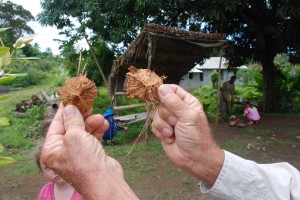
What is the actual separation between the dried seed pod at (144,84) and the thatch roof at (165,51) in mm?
4077

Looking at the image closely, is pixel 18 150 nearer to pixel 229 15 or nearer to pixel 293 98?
pixel 229 15

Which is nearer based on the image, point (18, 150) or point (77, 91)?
point (77, 91)

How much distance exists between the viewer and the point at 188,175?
514 cm

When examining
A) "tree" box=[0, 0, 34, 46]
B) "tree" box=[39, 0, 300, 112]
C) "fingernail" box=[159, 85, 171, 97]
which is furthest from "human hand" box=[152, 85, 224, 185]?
"tree" box=[0, 0, 34, 46]

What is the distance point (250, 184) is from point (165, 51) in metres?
6.67

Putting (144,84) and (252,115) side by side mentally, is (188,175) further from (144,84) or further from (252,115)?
(252,115)

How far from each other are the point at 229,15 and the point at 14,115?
8.88m

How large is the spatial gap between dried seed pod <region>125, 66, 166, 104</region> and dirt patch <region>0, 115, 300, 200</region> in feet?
9.11

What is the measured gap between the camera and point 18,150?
7723 mm

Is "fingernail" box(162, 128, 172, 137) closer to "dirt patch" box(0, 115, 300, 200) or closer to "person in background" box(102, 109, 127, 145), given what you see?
"dirt patch" box(0, 115, 300, 200)

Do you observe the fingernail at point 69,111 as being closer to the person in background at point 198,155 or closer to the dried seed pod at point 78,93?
the person in background at point 198,155

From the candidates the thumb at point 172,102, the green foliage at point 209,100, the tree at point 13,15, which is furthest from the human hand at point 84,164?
the tree at point 13,15

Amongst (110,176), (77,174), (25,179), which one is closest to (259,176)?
(110,176)

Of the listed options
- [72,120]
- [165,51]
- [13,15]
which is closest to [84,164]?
[72,120]
